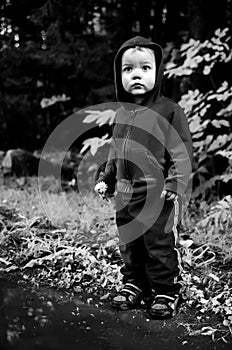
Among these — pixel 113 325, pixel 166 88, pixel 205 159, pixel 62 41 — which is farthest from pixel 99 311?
pixel 62 41

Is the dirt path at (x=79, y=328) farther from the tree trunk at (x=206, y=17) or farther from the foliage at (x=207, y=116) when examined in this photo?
the tree trunk at (x=206, y=17)

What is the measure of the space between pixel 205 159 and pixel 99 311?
8.98 ft

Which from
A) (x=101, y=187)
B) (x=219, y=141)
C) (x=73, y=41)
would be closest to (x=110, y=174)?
(x=101, y=187)

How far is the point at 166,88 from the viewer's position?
647 cm

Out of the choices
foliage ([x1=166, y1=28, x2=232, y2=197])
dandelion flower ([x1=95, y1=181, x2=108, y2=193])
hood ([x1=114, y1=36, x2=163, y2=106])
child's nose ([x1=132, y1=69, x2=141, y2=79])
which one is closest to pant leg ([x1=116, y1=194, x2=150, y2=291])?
dandelion flower ([x1=95, y1=181, x2=108, y2=193])

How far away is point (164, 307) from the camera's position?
2756 mm

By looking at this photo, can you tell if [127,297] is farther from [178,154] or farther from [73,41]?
[73,41]

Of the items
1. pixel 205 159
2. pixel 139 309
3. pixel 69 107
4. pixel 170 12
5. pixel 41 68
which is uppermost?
pixel 170 12

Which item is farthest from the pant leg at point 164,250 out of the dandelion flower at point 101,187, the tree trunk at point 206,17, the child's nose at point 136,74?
the tree trunk at point 206,17

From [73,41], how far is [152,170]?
173 inches

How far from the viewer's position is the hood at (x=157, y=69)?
2.70 meters

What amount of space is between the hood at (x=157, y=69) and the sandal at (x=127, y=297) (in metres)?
1.17

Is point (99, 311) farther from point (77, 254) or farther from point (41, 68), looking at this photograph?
point (41, 68)

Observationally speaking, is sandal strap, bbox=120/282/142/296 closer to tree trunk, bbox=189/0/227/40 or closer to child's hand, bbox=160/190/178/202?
child's hand, bbox=160/190/178/202
